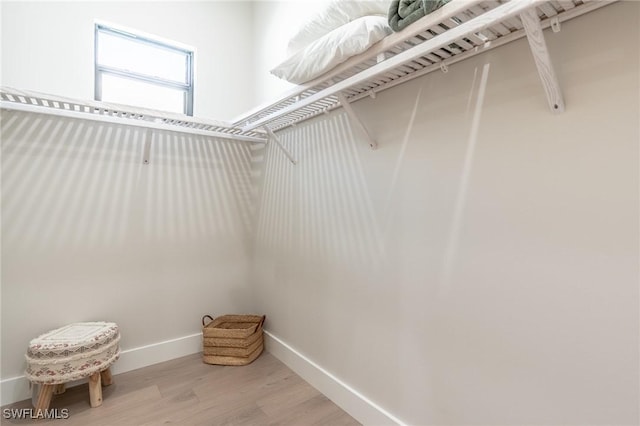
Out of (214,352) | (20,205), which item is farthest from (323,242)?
(20,205)

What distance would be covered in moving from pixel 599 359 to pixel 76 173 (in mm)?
2772

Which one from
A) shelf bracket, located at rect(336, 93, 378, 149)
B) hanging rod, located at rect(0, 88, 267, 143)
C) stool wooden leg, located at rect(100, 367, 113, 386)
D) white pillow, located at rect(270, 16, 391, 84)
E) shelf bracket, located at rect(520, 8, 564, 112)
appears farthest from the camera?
stool wooden leg, located at rect(100, 367, 113, 386)

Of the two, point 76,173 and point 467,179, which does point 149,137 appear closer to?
point 76,173

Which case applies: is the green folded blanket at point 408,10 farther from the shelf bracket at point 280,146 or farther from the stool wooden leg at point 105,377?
the stool wooden leg at point 105,377

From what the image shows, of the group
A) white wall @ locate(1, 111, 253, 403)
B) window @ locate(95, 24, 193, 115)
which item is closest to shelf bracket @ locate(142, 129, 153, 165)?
white wall @ locate(1, 111, 253, 403)

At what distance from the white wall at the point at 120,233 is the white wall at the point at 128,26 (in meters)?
0.27

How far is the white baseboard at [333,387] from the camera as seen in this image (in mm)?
1628

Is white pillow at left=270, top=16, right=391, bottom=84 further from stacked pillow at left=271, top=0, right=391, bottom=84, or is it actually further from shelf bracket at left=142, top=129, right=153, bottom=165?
shelf bracket at left=142, top=129, right=153, bottom=165

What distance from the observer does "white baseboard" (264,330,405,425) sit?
64.1 inches

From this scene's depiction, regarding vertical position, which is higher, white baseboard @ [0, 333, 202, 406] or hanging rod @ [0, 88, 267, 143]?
hanging rod @ [0, 88, 267, 143]

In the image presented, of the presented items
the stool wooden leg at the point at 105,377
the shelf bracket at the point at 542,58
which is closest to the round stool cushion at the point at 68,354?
the stool wooden leg at the point at 105,377

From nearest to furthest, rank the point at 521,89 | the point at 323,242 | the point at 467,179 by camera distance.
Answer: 1. the point at 521,89
2. the point at 467,179
3. the point at 323,242

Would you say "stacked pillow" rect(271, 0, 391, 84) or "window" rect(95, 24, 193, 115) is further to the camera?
"window" rect(95, 24, 193, 115)

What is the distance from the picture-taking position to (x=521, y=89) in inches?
43.1
